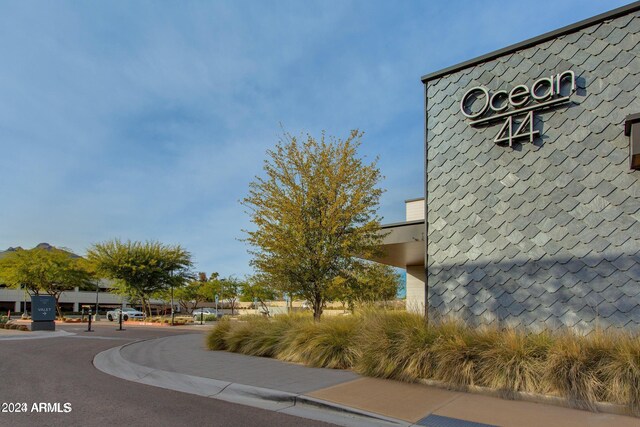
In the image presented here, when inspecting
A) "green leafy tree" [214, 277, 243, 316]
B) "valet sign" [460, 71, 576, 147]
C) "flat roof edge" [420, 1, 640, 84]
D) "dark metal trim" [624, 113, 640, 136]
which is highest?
"flat roof edge" [420, 1, 640, 84]

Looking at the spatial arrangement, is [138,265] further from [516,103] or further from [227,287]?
[516,103]

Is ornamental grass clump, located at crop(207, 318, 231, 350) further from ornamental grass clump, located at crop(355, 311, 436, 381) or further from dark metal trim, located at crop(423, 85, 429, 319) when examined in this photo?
dark metal trim, located at crop(423, 85, 429, 319)

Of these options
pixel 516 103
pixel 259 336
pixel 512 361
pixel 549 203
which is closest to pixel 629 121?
pixel 549 203

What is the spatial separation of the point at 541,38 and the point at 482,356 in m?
6.84

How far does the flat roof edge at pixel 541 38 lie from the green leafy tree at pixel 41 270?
39.0 metres

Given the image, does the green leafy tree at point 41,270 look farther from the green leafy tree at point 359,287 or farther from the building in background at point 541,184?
the building in background at point 541,184

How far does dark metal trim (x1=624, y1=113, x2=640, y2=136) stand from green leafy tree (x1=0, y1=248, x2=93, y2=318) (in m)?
42.3

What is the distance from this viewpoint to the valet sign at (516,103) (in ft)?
30.3

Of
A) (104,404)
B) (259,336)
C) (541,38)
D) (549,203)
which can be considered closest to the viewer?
(104,404)

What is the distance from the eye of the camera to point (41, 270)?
42.2 metres

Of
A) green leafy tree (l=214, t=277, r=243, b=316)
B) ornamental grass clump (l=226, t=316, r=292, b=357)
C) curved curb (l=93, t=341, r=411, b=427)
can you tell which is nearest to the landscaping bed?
ornamental grass clump (l=226, t=316, r=292, b=357)

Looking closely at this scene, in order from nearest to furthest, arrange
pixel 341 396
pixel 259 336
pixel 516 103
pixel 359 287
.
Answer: pixel 341 396 → pixel 516 103 → pixel 259 336 → pixel 359 287

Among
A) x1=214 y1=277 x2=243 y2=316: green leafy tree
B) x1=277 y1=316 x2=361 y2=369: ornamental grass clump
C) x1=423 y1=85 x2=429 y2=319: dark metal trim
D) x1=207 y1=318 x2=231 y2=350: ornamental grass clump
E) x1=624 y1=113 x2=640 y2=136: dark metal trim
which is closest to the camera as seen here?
x1=624 y1=113 x2=640 y2=136: dark metal trim

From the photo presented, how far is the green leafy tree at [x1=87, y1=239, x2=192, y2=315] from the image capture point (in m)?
37.2
